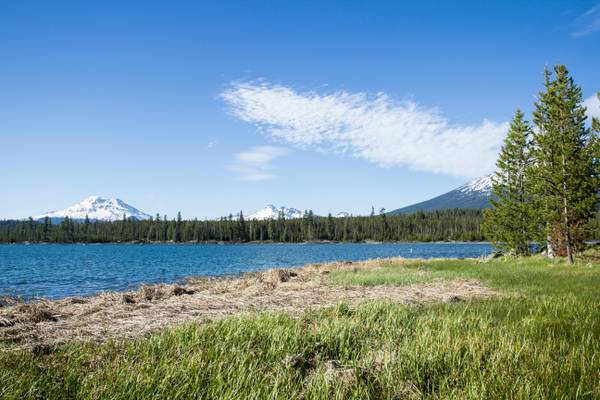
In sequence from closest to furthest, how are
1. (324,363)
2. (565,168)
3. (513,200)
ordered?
(324,363), (565,168), (513,200)

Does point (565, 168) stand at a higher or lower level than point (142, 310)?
higher

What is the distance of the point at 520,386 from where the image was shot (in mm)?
4855

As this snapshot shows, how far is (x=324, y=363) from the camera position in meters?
6.29

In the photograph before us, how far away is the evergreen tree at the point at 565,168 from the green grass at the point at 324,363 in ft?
88.9

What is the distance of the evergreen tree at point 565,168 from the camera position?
31.9 meters

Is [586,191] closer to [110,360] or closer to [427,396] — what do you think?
[427,396]

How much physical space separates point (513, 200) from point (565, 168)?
13.6m

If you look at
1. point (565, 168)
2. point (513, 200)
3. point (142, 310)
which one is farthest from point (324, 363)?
point (513, 200)

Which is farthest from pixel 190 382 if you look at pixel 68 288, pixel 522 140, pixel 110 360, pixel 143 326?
pixel 522 140

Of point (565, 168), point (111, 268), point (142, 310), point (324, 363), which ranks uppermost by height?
point (565, 168)

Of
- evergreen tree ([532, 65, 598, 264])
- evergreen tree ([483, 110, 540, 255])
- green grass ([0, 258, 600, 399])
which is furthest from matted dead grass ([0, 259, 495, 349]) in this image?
evergreen tree ([483, 110, 540, 255])

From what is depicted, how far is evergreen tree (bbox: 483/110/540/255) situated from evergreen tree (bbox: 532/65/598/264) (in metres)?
7.74

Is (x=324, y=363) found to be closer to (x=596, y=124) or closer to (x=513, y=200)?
(x=596, y=124)

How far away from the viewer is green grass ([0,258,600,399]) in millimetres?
4906
